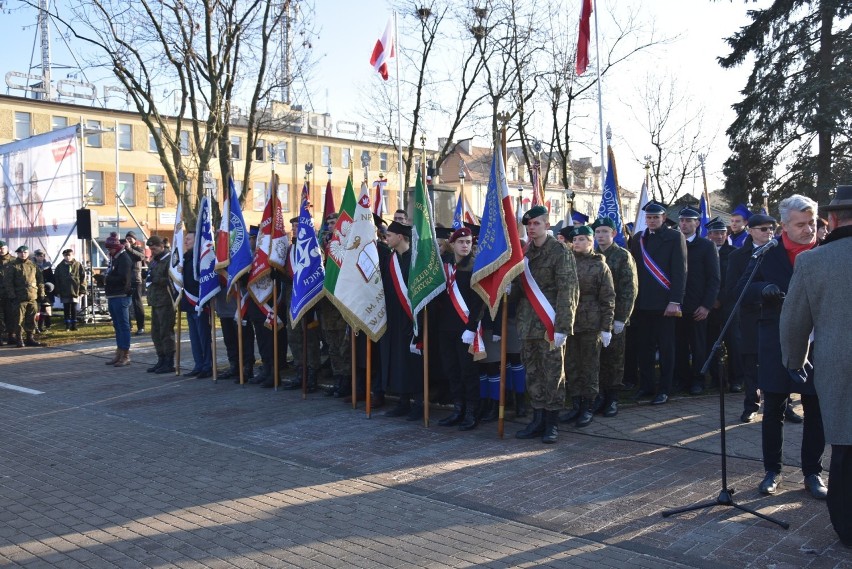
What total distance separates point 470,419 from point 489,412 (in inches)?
22.0

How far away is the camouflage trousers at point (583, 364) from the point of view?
26.8 ft

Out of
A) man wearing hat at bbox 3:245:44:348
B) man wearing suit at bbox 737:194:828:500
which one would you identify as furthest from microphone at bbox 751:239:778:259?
man wearing hat at bbox 3:245:44:348

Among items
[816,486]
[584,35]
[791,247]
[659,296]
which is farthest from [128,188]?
[816,486]

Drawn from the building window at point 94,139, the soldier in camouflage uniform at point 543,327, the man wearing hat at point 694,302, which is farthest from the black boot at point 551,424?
the building window at point 94,139

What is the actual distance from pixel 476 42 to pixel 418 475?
19328 millimetres

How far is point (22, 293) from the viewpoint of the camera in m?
16.7

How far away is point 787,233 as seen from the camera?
5629mm

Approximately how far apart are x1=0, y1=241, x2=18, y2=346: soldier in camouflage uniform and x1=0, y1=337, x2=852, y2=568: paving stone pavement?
839 centimetres

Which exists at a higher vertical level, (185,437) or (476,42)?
(476,42)

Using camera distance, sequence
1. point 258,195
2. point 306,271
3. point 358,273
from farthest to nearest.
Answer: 1. point 258,195
2. point 306,271
3. point 358,273

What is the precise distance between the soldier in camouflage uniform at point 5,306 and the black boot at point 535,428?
43.6 feet

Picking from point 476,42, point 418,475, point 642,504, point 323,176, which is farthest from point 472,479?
point 323,176

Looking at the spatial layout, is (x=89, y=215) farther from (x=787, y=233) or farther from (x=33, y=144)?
(x=787, y=233)

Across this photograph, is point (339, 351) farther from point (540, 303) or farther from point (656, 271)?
point (656, 271)
